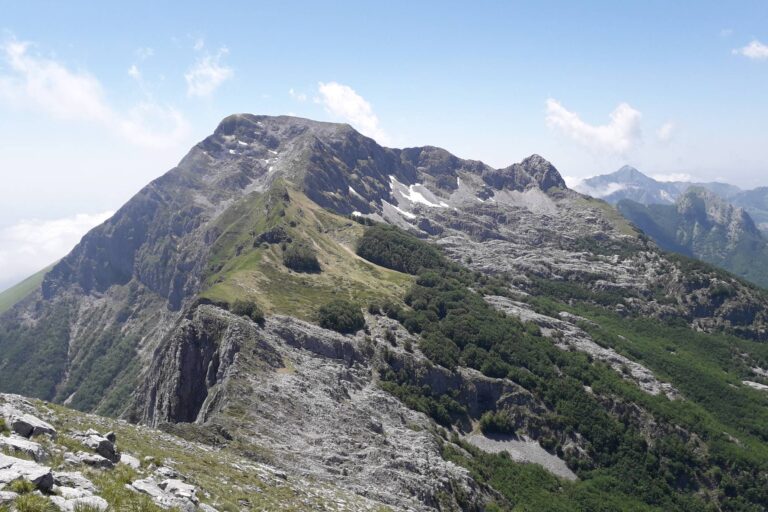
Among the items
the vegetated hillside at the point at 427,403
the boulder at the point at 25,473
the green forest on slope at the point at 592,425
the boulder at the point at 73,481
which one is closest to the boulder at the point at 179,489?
the boulder at the point at 73,481

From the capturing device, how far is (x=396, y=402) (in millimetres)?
107250

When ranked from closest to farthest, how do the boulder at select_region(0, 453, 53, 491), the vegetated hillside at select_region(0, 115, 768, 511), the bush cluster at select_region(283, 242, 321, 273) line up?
the boulder at select_region(0, 453, 53, 491), the vegetated hillside at select_region(0, 115, 768, 511), the bush cluster at select_region(283, 242, 321, 273)

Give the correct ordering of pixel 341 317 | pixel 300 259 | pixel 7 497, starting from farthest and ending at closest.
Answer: pixel 300 259 → pixel 341 317 → pixel 7 497

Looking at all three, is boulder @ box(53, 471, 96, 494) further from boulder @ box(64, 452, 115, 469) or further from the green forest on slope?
the green forest on slope

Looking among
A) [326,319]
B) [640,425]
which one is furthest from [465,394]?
[640,425]

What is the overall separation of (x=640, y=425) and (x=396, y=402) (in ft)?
255

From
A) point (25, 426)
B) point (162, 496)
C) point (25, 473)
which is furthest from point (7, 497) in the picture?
point (25, 426)

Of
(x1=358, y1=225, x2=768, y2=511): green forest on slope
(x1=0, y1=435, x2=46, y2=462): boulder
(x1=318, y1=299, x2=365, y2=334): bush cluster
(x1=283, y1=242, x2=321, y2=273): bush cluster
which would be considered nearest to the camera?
(x1=0, y1=435, x2=46, y2=462): boulder

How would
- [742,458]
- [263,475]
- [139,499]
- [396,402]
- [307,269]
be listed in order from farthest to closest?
[307,269] → [742,458] → [396,402] → [263,475] → [139,499]

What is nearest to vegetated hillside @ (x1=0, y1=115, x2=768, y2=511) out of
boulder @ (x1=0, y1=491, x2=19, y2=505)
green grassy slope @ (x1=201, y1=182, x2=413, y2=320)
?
green grassy slope @ (x1=201, y1=182, x2=413, y2=320)

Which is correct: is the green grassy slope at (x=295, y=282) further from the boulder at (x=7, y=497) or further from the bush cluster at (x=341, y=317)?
the boulder at (x=7, y=497)

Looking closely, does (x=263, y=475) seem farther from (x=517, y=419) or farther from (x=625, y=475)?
(x=625, y=475)

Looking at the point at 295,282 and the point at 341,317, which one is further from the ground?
the point at 295,282

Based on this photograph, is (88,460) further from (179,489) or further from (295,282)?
(295,282)
